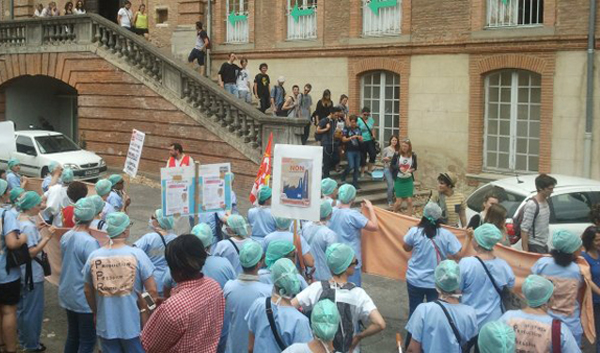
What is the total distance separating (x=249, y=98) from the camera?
2098cm

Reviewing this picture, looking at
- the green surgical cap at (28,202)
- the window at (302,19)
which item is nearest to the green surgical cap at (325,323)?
the green surgical cap at (28,202)

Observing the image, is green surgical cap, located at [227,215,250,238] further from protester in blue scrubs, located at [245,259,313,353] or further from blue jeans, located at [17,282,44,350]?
blue jeans, located at [17,282,44,350]

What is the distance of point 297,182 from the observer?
7.64 meters

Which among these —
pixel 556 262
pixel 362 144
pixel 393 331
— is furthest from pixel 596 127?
pixel 556 262

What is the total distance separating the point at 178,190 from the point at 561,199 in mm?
6122

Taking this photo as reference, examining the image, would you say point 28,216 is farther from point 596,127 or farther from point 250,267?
point 596,127

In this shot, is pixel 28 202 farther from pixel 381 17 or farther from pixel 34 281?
pixel 381 17

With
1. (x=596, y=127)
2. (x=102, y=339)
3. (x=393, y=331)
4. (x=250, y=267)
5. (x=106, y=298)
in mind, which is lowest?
(x=393, y=331)

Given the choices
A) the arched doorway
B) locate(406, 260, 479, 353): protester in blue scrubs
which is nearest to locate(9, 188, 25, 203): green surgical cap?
locate(406, 260, 479, 353): protester in blue scrubs

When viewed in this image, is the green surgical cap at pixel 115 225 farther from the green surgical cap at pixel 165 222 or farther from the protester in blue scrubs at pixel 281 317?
the protester in blue scrubs at pixel 281 317

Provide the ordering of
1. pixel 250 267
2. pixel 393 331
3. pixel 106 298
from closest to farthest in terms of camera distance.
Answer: pixel 250 267
pixel 106 298
pixel 393 331

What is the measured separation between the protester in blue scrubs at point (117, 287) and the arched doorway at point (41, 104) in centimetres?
2136

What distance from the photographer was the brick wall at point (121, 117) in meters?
19.6

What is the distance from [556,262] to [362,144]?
10.9m
